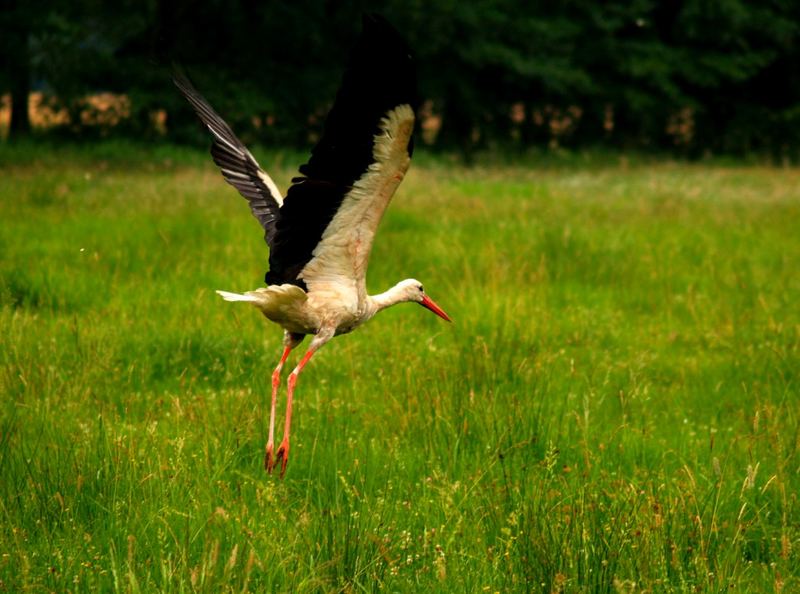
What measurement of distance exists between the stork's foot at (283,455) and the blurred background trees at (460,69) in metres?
16.1

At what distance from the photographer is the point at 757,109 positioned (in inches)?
1140

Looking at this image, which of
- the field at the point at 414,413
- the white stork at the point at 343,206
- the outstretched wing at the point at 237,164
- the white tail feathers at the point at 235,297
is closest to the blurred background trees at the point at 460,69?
the field at the point at 414,413

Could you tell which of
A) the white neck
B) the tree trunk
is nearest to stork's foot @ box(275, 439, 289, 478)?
the white neck

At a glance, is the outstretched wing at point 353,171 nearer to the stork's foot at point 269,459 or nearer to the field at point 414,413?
the field at point 414,413

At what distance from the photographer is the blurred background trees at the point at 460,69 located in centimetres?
2138

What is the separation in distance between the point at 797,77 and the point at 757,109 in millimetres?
1686

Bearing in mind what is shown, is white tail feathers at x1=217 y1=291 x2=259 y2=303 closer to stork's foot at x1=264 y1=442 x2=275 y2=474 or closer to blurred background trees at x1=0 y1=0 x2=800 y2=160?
stork's foot at x1=264 y1=442 x2=275 y2=474

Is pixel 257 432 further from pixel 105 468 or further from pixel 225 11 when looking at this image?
pixel 225 11

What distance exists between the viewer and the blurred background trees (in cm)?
2138

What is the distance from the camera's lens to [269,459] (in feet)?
15.3

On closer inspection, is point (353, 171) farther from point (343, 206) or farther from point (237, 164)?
point (237, 164)

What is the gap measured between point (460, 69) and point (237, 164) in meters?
20.7

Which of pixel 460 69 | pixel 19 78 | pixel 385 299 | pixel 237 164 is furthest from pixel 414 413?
pixel 460 69

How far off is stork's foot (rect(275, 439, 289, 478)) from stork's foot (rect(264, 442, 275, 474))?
0.07ft
